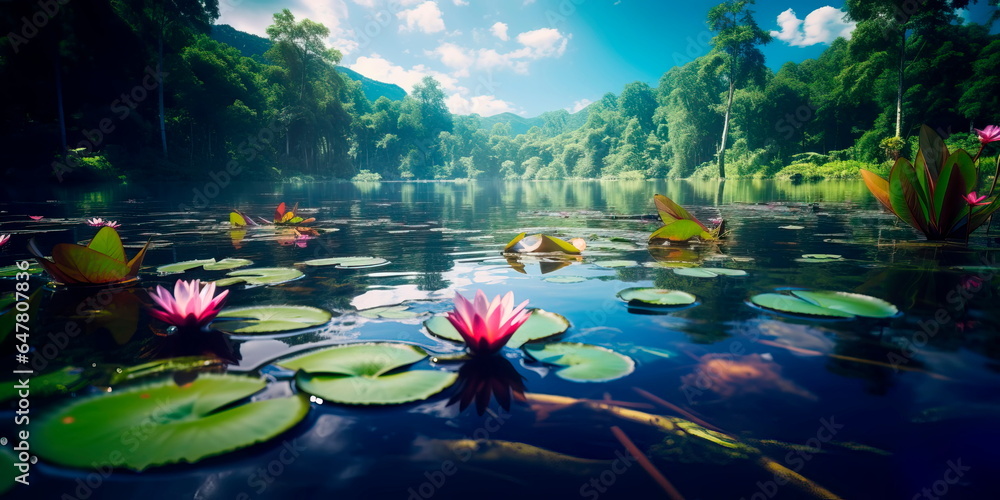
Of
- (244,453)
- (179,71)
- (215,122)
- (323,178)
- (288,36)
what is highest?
(288,36)

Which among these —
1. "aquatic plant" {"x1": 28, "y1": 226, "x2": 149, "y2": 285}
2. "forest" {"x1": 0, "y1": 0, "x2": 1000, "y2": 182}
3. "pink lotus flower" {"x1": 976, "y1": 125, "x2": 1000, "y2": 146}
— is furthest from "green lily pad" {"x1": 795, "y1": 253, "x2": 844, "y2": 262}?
"forest" {"x1": 0, "y1": 0, "x2": 1000, "y2": 182}

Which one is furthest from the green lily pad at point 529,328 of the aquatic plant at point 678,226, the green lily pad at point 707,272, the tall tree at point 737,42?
the tall tree at point 737,42

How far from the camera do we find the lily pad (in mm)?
1968

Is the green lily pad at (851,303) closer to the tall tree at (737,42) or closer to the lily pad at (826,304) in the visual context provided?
the lily pad at (826,304)

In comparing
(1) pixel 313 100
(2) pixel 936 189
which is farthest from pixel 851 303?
(1) pixel 313 100

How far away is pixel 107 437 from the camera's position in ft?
3.28

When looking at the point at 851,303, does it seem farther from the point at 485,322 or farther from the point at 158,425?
the point at 158,425

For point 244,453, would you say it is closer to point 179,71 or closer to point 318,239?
point 318,239

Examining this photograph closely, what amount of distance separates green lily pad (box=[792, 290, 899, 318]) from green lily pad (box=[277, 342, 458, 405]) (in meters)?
1.86

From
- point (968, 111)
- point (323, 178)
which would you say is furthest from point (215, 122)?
point (968, 111)

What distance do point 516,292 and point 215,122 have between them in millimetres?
36447

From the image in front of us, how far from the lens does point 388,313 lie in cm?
208

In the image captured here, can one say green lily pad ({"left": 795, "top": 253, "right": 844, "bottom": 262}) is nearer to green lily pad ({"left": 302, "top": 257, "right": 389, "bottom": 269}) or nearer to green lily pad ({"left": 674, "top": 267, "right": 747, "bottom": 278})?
green lily pad ({"left": 674, "top": 267, "right": 747, "bottom": 278})

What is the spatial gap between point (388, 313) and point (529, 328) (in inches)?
27.6
